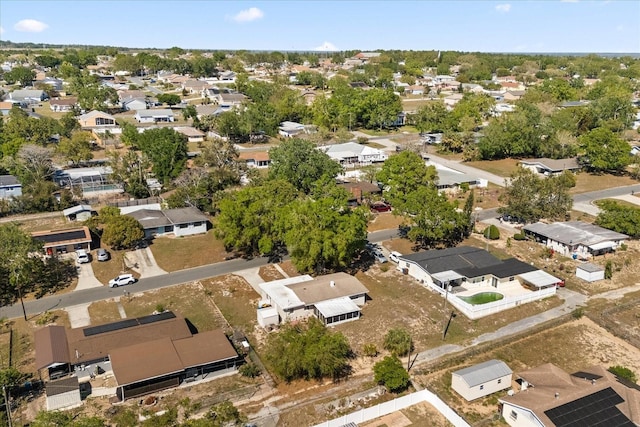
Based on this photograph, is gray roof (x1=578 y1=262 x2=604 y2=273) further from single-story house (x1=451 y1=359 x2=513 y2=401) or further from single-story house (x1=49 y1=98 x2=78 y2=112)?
single-story house (x1=49 y1=98 x2=78 y2=112)

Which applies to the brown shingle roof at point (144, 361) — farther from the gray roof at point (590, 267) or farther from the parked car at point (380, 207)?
the gray roof at point (590, 267)

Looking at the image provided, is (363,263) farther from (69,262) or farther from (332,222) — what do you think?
(69,262)

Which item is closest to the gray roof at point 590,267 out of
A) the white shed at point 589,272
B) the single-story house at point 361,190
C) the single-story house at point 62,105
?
the white shed at point 589,272

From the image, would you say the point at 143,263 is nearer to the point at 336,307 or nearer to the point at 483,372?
the point at 336,307

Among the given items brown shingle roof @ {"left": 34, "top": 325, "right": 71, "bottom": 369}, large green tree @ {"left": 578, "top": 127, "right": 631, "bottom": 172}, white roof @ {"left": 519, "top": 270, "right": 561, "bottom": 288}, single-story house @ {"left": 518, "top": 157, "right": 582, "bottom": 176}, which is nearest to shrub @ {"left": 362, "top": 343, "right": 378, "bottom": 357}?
white roof @ {"left": 519, "top": 270, "right": 561, "bottom": 288}

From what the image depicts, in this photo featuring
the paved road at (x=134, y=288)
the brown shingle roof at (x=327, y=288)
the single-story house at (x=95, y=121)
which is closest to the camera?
the brown shingle roof at (x=327, y=288)

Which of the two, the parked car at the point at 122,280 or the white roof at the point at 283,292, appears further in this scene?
the parked car at the point at 122,280
